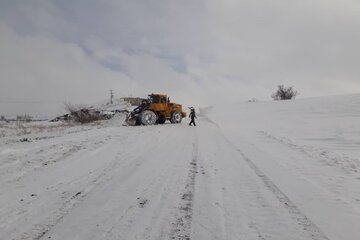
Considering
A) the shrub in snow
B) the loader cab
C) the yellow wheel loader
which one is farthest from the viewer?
the shrub in snow

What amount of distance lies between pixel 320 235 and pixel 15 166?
8160mm

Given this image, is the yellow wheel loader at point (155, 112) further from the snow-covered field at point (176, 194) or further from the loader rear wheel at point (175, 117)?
the snow-covered field at point (176, 194)

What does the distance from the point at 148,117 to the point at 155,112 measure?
1635 millimetres

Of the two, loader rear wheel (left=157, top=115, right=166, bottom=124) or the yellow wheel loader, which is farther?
loader rear wheel (left=157, top=115, right=166, bottom=124)

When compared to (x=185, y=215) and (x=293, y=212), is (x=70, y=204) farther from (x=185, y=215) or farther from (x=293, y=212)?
(x=293, y=212)

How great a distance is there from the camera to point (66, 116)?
4756 cm

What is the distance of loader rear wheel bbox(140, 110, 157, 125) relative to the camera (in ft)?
97.8

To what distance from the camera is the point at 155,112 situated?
3177 centimetres

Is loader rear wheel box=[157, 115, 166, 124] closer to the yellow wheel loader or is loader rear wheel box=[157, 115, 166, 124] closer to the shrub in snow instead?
the yellow wheel loader

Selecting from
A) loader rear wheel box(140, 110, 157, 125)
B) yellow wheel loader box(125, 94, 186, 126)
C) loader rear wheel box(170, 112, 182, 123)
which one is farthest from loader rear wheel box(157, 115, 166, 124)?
loader rear wheel box(140, 110, 157, 125)

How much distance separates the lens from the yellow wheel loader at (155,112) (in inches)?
1188

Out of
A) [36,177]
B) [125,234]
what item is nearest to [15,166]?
[36,177]

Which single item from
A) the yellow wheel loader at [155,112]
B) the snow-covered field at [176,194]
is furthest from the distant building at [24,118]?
the snow-covered field at [176,194]

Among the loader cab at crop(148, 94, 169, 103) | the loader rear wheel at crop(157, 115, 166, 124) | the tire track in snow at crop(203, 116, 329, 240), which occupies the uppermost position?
the loader cab at crop(148, 94, 169, 103)
